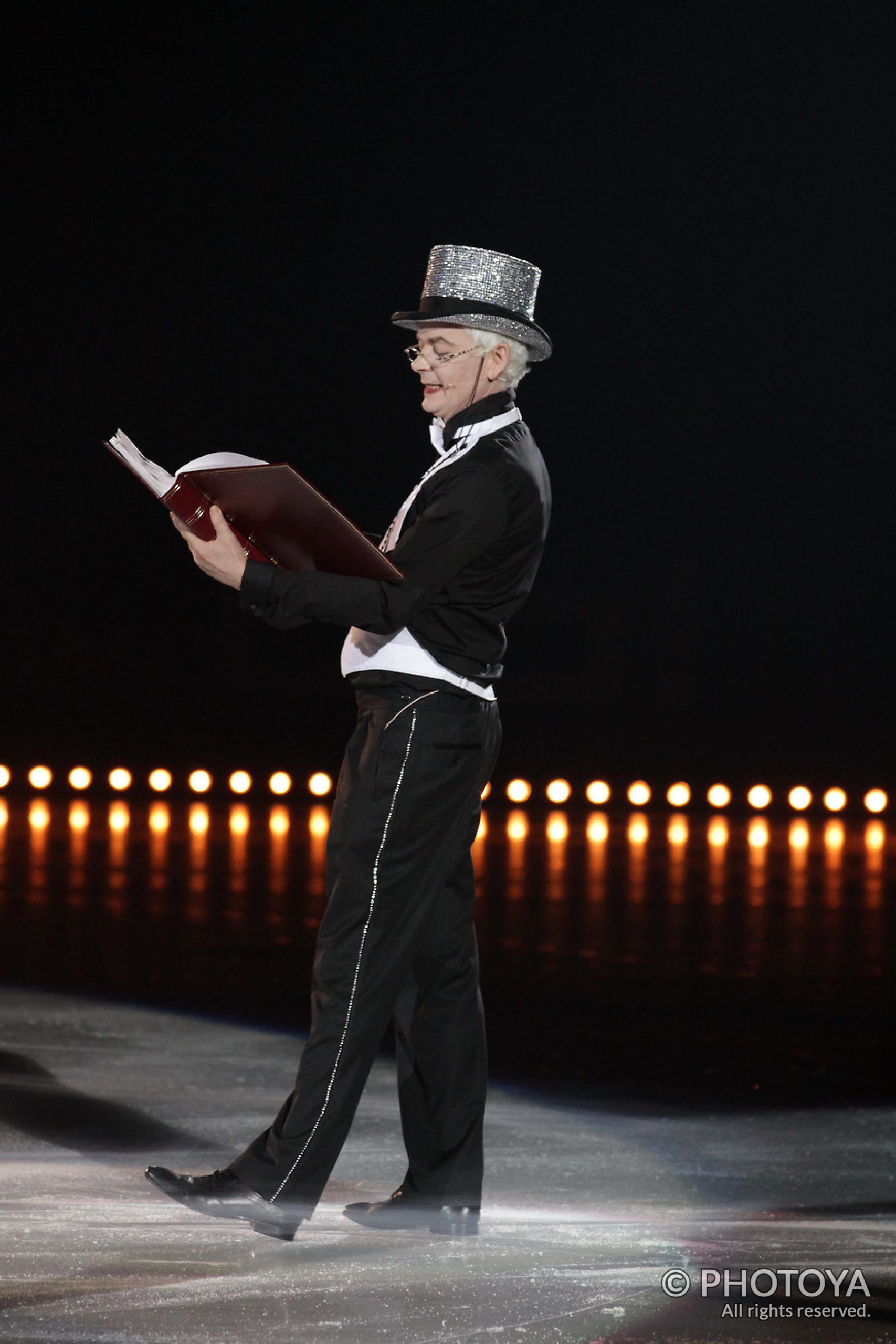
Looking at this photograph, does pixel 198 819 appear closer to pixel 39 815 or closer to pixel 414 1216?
pixel 39 815

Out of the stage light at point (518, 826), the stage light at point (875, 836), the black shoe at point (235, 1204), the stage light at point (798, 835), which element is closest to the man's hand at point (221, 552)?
the black shoe at point (235, 1204)

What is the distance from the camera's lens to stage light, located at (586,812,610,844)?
6.61 meters

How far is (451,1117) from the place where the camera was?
92.2 inches

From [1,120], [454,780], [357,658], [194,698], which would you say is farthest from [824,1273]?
[1,120]

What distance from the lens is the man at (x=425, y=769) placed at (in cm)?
217

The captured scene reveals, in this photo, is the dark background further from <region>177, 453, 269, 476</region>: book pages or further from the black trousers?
<region>177, 453, 269, 476</region>: book pages

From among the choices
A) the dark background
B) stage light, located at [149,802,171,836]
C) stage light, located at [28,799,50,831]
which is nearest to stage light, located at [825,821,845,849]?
the dark background

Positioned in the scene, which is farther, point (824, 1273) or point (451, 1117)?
point (451, 1117)

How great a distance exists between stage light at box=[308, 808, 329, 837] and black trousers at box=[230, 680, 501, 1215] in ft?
13.4

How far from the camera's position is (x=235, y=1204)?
2.17 m

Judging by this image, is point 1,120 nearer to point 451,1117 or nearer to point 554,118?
point 554,118

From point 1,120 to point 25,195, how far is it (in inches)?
12.6

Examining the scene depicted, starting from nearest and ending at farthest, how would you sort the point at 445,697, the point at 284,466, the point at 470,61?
1. the point at 284,466
2. the point at 445,697
3. the point at 470,61

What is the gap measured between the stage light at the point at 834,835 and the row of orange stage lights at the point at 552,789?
0.64 feet
